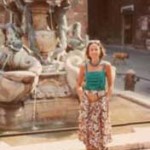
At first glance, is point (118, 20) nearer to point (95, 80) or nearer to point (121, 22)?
point (121, 22)

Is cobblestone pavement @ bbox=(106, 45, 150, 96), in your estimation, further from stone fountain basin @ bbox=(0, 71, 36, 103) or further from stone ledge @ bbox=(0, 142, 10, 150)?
stone ledge @ bbox=(0, 142, 10, 150)

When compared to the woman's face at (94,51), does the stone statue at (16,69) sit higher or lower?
lower

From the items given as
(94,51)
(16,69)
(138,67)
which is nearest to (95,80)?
(94,51)

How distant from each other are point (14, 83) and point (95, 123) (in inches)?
73.5

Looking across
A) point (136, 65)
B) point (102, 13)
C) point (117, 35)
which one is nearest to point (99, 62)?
point (136, 65)

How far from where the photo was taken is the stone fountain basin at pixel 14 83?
653 cm

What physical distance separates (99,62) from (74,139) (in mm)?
1401

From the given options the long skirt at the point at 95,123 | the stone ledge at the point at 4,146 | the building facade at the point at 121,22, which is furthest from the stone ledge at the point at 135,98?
the building facade at the point at 121,22

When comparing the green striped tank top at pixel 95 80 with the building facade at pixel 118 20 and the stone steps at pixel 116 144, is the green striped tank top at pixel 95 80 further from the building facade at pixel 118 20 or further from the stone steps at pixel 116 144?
the building facade at pixel 118 20

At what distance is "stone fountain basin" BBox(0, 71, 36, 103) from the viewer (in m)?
6.53

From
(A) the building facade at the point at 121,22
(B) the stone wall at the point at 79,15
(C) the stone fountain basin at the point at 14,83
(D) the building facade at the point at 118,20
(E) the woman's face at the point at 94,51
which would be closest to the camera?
(E) the woman's face at the point at 94,51

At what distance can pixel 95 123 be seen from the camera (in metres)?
4.95

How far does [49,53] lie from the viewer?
7.78m

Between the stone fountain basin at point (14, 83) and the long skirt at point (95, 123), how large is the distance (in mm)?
1695
